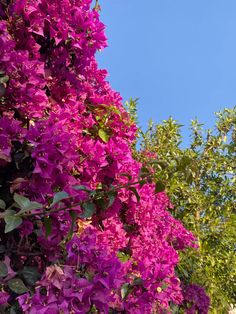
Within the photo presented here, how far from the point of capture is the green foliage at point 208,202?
16.8 ft

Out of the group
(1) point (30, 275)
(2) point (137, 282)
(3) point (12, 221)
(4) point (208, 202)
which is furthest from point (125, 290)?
(4) point (208, 202)

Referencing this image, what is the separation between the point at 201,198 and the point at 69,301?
178 inches

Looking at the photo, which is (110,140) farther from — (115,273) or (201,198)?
(201,198)

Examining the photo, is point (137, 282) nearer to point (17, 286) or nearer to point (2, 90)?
point (17, 286)

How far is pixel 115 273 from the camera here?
1642 millimetres

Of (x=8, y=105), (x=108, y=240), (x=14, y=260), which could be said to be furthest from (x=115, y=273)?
(x=108, y=240)

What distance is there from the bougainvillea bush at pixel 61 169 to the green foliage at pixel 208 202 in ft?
7.32

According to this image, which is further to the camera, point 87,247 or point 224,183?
point 224,183

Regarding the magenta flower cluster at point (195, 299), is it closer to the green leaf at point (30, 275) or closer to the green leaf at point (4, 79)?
the green leaf at point (30, 275)

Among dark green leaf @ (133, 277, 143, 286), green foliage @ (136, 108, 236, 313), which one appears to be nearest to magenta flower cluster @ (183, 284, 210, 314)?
green foliage @ (136, 108, 236, 313)

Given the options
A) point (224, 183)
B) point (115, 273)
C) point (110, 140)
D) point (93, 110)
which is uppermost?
point (224, 183)

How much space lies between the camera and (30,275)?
175 centimetres

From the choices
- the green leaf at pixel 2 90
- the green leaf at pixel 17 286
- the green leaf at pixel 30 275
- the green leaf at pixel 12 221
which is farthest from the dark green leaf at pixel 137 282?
the green leaf at pixel 2 90

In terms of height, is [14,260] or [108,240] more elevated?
[108,240]
